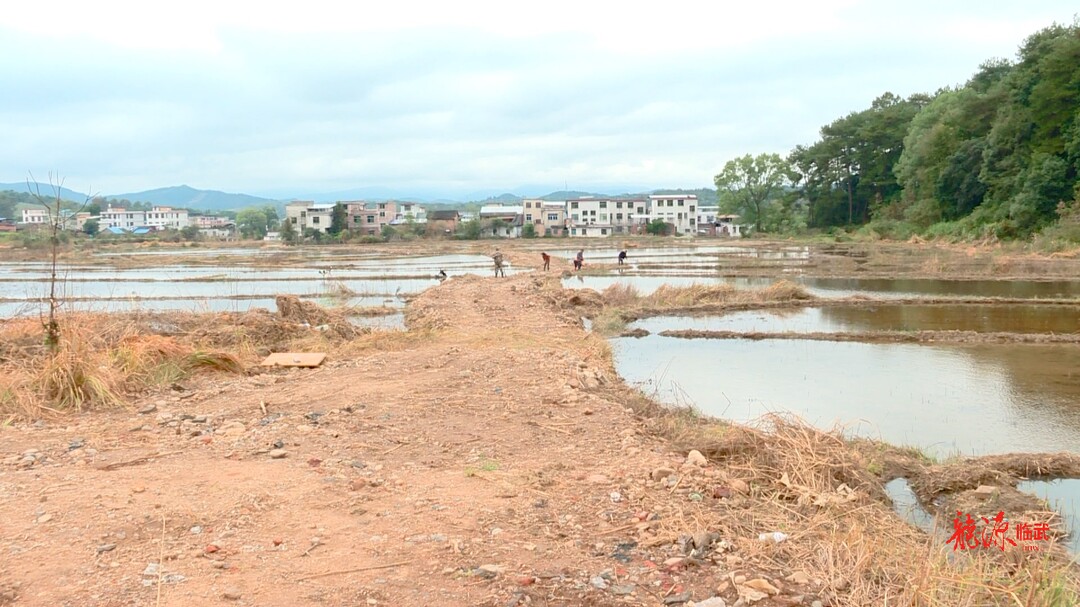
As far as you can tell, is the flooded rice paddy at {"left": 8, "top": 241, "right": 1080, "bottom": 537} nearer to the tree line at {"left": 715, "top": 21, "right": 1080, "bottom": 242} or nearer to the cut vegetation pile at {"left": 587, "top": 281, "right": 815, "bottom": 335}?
the cut vegetation pile at {"left": 587, "top": 281, "right": 815, "bottom": 335}

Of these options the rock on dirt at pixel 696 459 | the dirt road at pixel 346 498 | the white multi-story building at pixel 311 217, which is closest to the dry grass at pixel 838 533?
the rock on dirt at pixel 696 459

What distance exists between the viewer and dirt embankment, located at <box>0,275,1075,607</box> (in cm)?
331

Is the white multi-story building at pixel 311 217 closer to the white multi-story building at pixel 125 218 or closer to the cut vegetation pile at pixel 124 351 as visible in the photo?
the white multi-story building at pixel 125 218

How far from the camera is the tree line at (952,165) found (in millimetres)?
33250

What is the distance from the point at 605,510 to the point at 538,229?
236 feet

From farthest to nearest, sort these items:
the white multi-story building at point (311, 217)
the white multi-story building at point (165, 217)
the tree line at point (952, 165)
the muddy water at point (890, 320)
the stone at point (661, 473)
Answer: the white multi-story building at point (165, 217), the white multi-story building at point (311, 217), the tree line at point (952, 165), the muddy water at point (890, 320), the stone at point (661, 473)

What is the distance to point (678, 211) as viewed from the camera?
80250 mm

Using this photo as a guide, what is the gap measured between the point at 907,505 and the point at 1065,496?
4.13 feet

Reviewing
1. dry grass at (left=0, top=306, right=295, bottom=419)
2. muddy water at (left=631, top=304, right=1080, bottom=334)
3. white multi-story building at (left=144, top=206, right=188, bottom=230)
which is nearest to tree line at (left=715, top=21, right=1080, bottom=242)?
muddy water at (left=631, top=304, right=1080, bottom=334)

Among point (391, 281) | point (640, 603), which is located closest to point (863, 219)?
point (391, 281)

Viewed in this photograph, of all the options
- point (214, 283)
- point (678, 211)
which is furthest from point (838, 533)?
point (678, 211)

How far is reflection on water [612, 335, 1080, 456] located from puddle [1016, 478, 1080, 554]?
86 cm

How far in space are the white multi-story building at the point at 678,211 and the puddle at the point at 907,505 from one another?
75067 millimetres

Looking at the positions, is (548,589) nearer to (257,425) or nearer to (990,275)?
(257,425)
